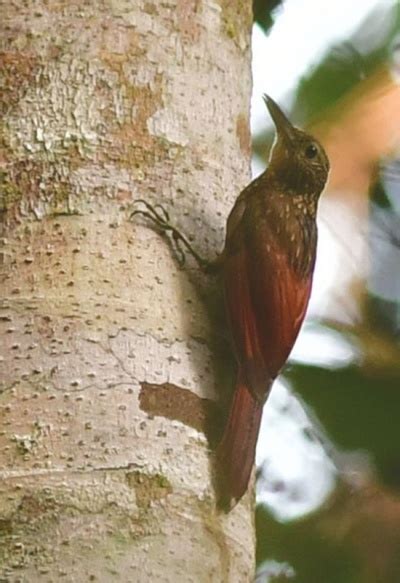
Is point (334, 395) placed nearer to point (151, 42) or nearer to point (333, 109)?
point (151, 42)

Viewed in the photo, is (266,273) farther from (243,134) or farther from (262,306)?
(243,134)

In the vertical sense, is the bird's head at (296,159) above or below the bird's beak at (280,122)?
below

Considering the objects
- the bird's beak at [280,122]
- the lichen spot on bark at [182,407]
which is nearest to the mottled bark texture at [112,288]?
the lichen spot on bark at [182,407]

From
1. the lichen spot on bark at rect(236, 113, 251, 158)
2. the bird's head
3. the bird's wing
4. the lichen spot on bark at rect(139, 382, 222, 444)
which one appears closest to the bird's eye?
the bird's head

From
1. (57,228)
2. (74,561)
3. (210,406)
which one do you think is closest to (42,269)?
(57,228)

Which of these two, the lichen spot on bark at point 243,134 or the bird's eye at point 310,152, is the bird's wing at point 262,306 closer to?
the lichen spot on bark at point 243,134

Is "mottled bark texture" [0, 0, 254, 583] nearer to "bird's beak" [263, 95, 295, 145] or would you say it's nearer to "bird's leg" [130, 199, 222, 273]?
"bird's leg" [130, 199, 222, 273]

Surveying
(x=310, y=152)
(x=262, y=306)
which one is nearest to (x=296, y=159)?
(x=310, y=152)
